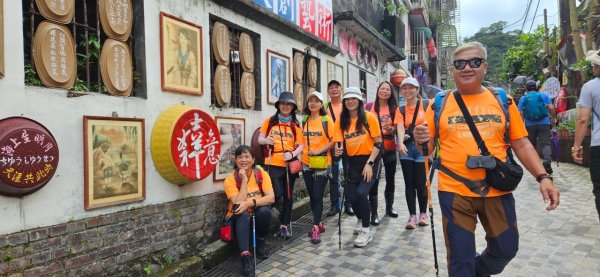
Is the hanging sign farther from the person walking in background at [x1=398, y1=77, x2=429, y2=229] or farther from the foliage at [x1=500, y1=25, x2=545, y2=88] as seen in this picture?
the foliage at [x1=500, y1=25, x2=545, y2=88]

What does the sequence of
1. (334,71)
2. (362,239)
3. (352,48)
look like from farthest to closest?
1. (352,48)
2. (334,71)
3. (362,239)

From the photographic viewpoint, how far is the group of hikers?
2703 millimetres

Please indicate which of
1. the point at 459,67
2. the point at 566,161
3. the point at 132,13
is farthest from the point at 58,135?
the point at 566,161

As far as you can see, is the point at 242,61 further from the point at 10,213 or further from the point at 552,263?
the point at 552,263

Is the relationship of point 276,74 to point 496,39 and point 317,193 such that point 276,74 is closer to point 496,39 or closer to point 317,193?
point 317,193

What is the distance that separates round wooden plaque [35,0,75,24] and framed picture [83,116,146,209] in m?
0.80

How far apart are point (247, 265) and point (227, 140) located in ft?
5.38

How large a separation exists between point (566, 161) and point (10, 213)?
1250 cm

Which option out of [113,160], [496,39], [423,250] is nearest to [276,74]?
[113,160]

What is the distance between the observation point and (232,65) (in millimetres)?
5344

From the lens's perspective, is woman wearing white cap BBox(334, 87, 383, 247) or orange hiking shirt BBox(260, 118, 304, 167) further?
orange hiking shirt BBox(260, 118, 304, 167)

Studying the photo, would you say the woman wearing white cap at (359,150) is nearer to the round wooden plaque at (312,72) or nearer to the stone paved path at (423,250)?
the stone paved path at (423,250)

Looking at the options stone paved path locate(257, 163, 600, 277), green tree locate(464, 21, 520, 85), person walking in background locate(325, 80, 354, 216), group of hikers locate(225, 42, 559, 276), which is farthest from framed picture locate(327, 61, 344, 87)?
green tree locate(464, 21, 520, 85)

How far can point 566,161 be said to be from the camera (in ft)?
35.6
